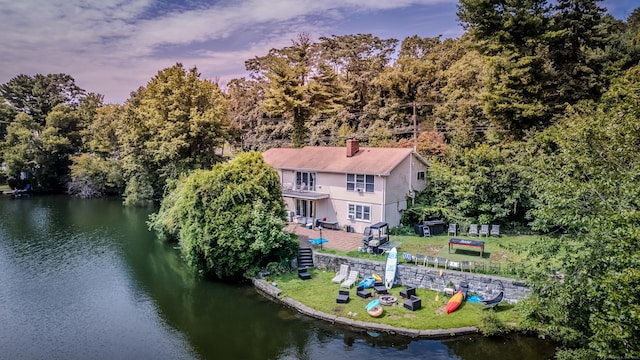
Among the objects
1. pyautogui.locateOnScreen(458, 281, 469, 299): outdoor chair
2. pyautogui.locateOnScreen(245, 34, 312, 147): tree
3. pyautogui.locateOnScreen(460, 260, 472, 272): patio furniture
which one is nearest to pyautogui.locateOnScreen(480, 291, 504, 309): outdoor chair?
pyautogui.locateOnScreen(458, 281, 469, 299): outdoor chair

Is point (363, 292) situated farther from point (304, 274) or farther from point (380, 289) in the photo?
point (304, 274)

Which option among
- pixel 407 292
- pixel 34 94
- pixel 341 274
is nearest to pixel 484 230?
pixel 407 292

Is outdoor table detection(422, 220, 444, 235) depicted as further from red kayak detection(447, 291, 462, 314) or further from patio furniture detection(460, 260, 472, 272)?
red kayak detection(447, 291, 462, 314)

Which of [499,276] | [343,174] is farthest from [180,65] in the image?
[499,276]

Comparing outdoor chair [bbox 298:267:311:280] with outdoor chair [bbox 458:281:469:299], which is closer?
outdoor chair [bbox 458:281:469:299]

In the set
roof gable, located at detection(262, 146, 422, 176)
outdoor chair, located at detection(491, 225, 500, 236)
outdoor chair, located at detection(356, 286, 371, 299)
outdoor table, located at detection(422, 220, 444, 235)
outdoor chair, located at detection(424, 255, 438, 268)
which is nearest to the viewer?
outdoor chair, located at detection(356, 286, 371, 299)

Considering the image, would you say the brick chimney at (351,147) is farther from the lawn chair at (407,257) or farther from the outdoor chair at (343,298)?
the outdoor chair at (343,298)

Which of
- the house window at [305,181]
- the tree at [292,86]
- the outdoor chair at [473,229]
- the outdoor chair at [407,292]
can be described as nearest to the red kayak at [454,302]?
the outdoor chair at [407,292]

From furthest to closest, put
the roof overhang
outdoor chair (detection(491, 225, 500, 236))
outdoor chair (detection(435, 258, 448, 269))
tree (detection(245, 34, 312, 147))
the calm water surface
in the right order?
tree (detection(245, 34, 312, 147)) → the roof overhang → outdoor chair (detection(491, 225, 500, 236)) → outdoor chair (detection(435, 258, 448, 269)) → the calm water surface
